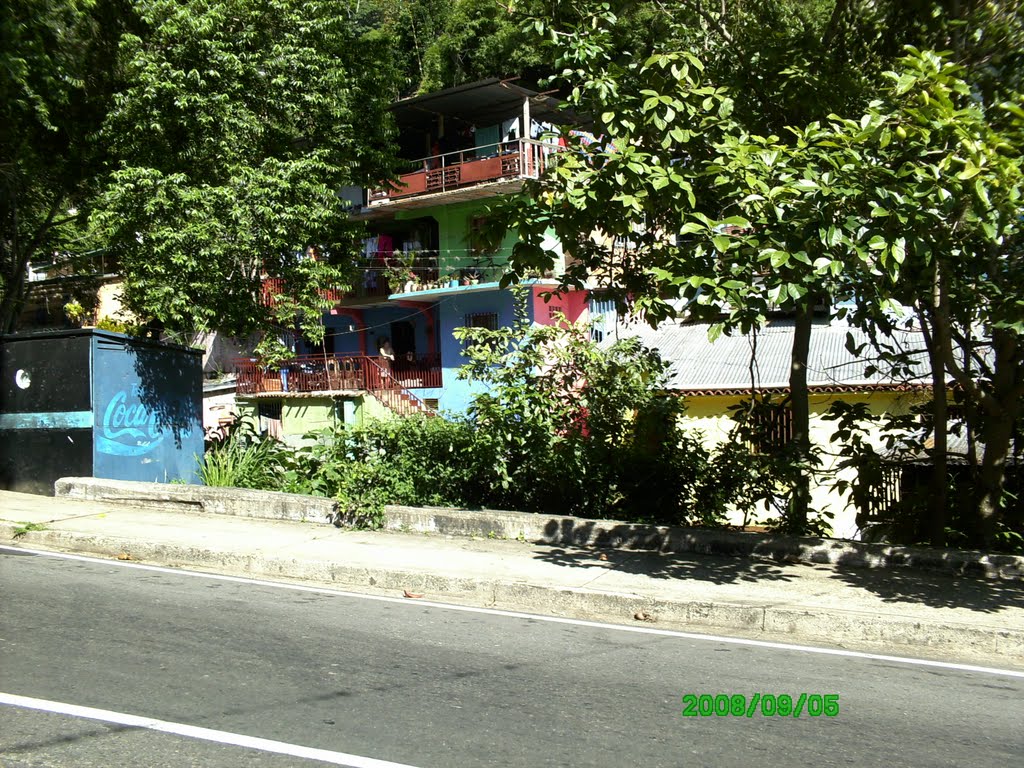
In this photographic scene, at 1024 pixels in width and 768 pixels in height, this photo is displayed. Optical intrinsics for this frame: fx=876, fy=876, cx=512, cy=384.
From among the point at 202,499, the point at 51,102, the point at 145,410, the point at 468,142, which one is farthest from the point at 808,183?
the point at 468,142

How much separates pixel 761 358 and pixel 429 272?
11.6 meters

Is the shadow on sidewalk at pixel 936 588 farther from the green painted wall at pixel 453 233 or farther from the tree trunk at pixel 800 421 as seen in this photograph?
the green painted wall at pixel 453 233

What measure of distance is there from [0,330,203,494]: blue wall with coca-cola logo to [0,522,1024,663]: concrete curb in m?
2.81

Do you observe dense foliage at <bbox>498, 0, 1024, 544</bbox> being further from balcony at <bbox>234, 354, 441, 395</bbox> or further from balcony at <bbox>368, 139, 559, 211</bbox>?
balcony at <bbox>234, 354, 441, 395</bbox>

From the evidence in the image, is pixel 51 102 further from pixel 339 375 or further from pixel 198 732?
pixel 198 732

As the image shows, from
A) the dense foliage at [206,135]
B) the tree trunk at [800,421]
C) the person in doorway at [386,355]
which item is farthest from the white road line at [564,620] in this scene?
the person in doorway at [386,355]

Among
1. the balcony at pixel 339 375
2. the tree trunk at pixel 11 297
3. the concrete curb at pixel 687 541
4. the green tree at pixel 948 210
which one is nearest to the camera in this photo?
the green tree at pixel 948 210

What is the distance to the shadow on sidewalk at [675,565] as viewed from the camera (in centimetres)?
816

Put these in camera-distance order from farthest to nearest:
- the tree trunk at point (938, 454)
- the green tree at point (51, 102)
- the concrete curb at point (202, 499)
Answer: the green tree at point (51, 102) → the concrete curb at point (202, 499) → the tree trunk at point (938, 454)

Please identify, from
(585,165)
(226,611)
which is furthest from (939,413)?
(226,611)

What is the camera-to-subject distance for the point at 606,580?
8.01 meters

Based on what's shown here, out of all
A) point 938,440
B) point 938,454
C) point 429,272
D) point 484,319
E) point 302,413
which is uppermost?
point 429,272

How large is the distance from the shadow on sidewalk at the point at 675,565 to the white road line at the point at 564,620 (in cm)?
120

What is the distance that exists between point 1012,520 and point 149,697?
8.35 metres
